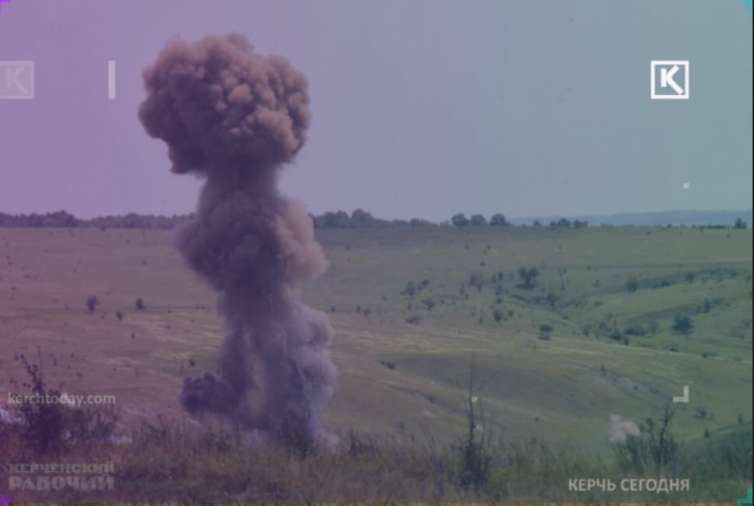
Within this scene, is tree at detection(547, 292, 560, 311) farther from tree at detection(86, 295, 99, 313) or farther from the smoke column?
tree at detection(86, 295, 99, 313)

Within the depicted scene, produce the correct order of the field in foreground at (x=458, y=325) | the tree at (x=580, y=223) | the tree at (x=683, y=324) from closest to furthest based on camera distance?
the field in foreground at (x=458, y=325), the tree at (x=683, y=324), the tree at (x=580, y=223)

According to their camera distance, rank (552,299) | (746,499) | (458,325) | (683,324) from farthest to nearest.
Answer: (552,299) → (458,325) → (683,324) → (746,499)

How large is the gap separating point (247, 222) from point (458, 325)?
499 cm

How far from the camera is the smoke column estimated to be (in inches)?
616

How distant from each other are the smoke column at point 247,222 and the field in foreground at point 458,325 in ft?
2.63

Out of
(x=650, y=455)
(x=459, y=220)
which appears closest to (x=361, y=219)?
(x=459, y=220)

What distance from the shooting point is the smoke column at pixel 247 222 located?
51.3 feet

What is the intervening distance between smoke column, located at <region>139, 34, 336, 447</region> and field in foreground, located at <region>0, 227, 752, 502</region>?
80 centimetres

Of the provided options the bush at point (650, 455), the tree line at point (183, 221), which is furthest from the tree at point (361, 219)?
the bush at point (650, 455)

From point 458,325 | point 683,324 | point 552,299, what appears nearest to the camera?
point 683,324

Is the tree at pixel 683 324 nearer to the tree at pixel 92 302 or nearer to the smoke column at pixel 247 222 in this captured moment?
the smoke column at pixel 247 222

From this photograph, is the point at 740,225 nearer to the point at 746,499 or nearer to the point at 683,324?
the point at 683,324

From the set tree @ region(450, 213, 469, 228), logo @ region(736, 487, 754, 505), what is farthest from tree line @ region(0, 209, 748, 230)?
logo @ region(736, 487, 754, 505)

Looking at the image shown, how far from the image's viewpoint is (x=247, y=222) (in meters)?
16.5
